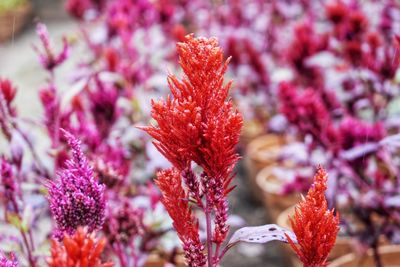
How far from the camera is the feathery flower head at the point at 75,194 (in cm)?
87

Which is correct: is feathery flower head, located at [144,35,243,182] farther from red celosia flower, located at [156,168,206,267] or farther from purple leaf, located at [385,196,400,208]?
purple leaf, located at [385,196,400,208]

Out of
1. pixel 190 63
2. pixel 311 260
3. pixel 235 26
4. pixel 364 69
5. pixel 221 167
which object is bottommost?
pixel 311 260

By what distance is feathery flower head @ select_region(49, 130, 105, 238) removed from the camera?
872 mm

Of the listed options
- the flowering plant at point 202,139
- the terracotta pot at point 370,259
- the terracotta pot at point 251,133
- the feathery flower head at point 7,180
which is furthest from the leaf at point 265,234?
the terracotta pot at point 251,133

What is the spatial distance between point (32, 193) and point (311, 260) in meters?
1.17

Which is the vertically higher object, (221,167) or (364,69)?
(364,69)

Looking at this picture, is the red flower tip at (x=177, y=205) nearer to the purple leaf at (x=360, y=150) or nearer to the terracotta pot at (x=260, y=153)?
Answer: the purple leaf at (x=360, y=150)

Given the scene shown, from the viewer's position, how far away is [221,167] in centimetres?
89

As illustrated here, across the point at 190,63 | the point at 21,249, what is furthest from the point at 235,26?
the point at 190,63

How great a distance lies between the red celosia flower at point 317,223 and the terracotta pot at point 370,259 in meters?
1.38

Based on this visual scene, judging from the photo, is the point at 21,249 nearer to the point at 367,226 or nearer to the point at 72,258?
the point at 72,258

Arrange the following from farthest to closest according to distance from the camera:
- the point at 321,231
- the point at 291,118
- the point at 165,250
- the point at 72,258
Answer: the point at 165,250 → the point at 291,118 → the point at 321,231 → the point at 72,258

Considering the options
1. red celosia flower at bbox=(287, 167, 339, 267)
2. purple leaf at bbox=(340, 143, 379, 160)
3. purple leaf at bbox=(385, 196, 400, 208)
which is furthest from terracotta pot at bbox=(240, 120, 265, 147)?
red celosia flower at bbox=(287, 167, 339, 267)

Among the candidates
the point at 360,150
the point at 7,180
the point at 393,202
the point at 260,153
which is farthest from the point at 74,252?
the point at 260,153
